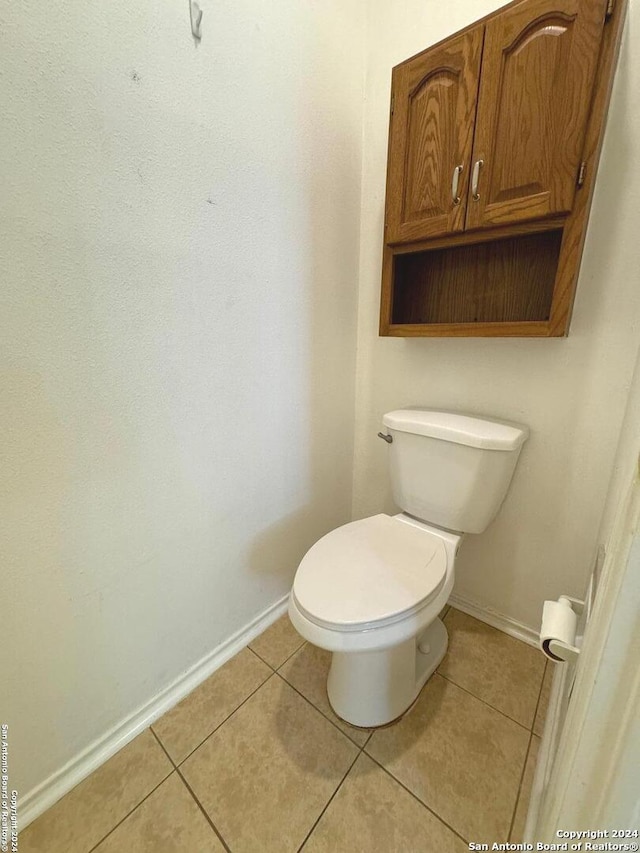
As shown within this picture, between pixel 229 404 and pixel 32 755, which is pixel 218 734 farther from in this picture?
pixel 229 404

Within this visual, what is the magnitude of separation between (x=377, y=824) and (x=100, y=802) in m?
0.63

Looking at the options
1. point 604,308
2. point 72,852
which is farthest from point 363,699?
point 604,308

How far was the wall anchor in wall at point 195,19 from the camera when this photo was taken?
73 cm

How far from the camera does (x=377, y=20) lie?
109 cm

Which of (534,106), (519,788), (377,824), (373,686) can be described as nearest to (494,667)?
(519,788)

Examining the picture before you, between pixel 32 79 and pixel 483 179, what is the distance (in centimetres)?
95

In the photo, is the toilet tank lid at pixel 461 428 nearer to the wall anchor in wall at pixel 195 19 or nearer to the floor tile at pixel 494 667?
the floor tile at pixel 494 667

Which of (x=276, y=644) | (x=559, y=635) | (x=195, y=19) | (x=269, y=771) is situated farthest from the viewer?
(x=276, y=644)

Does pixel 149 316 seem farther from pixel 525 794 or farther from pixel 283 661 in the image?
pixel 525 794

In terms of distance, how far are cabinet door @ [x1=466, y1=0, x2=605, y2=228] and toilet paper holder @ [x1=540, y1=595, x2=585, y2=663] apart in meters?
0.88

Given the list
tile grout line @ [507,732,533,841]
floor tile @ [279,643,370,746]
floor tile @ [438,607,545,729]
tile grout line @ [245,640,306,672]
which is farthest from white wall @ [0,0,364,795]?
tile grout line @ [507,732,533,841]

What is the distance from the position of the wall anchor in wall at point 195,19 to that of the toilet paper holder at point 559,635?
4.63 feet

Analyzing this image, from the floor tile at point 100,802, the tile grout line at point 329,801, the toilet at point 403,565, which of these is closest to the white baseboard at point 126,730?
the floor tile at point 100,802

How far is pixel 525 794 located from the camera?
0.79m
